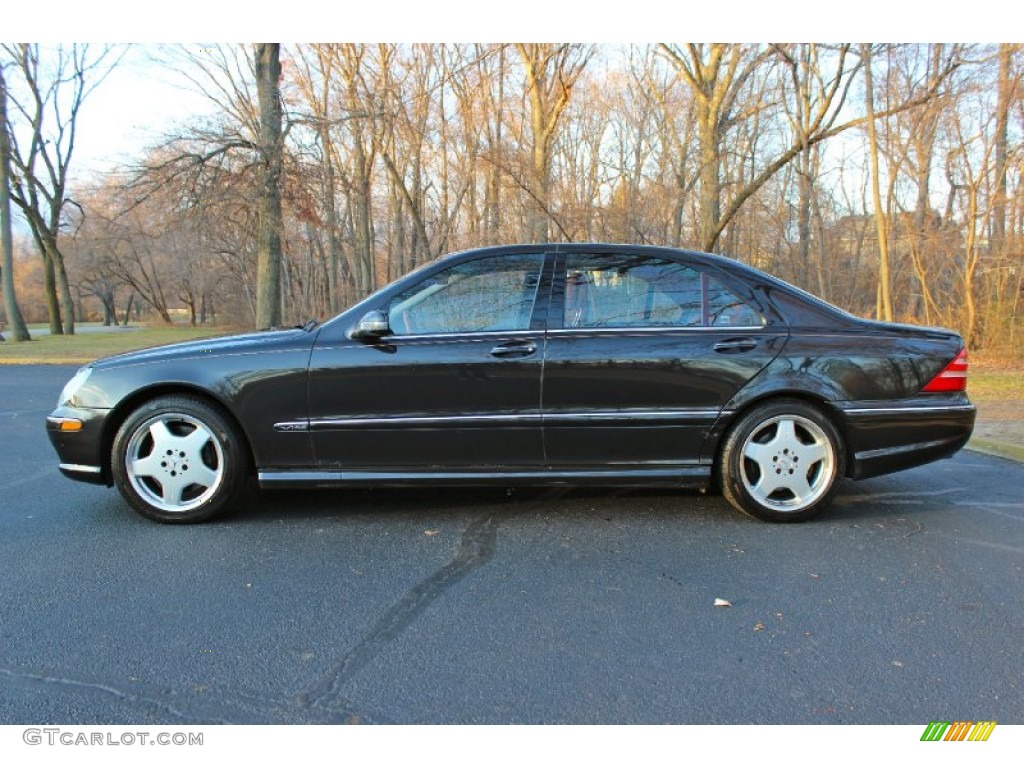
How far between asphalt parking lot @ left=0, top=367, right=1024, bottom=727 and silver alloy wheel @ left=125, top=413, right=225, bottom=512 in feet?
0.71

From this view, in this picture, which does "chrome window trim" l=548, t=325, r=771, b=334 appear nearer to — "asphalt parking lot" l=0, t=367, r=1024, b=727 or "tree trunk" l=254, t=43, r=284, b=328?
"asphalt parking lot" l=0, t=367, r=1024, b=727

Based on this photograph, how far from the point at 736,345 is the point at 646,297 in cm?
59

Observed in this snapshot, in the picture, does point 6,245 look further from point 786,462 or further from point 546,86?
point 786,462

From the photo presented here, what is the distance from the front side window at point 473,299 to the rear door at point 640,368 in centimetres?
20

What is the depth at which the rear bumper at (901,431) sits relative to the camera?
3.58 metres

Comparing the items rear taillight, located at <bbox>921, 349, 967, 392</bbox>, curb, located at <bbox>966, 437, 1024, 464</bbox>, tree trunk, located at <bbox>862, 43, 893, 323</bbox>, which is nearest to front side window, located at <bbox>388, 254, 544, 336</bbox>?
rear taillight, located at <bbox>921, 349, 967, 392</bbox>

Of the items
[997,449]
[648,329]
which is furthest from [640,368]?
[997,449]

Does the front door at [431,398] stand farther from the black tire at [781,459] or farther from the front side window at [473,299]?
the black tire at [781,459]

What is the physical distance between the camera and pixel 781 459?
11.7 ft

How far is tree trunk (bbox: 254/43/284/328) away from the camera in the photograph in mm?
14320

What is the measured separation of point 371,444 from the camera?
11.6ft

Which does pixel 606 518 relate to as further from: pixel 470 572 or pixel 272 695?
pixel 272 695

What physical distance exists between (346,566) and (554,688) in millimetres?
1364

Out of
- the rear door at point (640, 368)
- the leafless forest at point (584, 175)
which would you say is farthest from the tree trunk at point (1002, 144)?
the rear door at point (640, 368)
